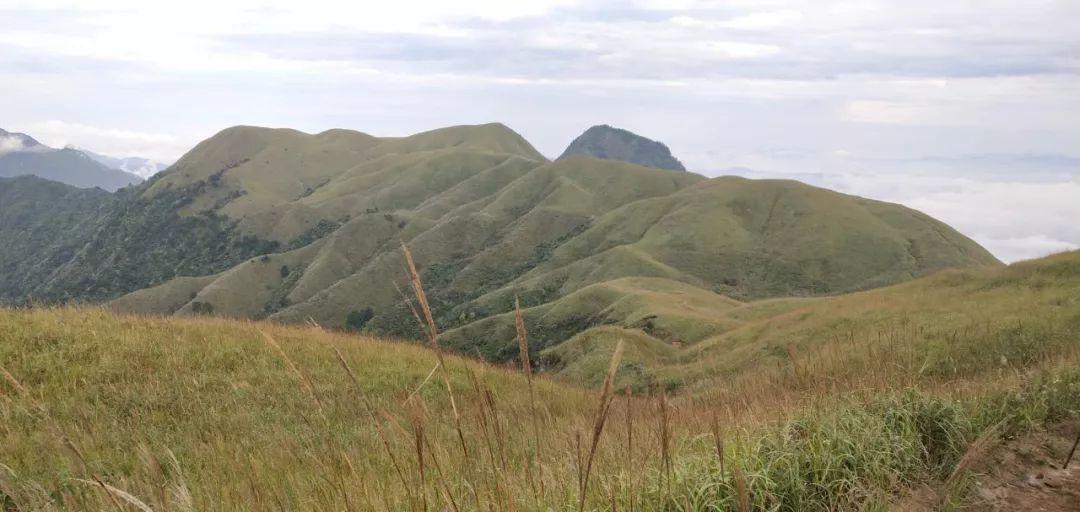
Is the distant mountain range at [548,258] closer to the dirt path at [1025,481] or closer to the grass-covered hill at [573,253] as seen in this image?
the grass-covered hill at [573,253]

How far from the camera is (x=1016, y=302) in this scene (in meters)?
21.2

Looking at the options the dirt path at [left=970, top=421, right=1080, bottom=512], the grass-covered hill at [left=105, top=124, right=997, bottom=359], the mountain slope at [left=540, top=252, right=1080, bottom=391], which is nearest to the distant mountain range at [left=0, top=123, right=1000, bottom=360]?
the grass-covered hill at [left=105, top=124, right=997, bottom=359]

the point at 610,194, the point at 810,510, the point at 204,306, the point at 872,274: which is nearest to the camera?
the point at 810,510

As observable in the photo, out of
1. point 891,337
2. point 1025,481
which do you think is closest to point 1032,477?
point 1025,481

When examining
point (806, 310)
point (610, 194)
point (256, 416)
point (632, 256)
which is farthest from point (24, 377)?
point (610, 194)

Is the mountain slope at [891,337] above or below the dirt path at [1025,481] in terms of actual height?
below

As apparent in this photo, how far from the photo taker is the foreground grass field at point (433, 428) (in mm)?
3738

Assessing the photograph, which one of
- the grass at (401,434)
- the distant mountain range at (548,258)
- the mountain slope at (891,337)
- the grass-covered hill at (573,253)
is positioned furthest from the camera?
the grass-covered hill at (573,253)

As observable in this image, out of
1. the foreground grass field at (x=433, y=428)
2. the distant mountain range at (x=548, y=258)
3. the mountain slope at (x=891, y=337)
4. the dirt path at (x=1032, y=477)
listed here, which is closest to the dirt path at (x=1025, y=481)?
the dirt path at (x=1032, y=477)

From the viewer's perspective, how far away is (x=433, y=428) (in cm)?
759

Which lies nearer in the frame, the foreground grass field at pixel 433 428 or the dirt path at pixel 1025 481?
the foreground grass field at pixel 433 428

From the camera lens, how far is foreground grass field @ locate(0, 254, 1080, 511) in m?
3.74

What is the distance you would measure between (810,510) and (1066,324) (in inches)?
706

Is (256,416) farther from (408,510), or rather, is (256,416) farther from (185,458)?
(408,510)
